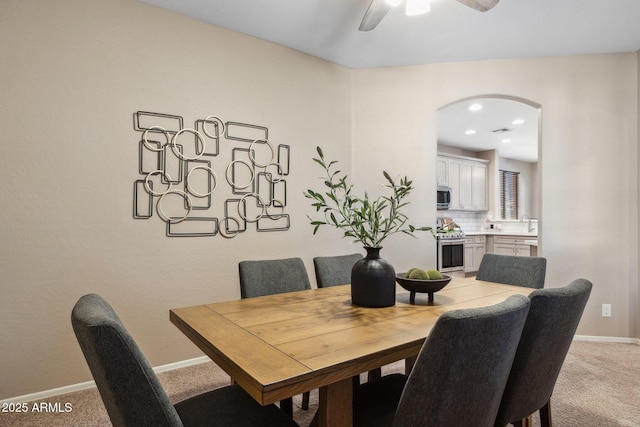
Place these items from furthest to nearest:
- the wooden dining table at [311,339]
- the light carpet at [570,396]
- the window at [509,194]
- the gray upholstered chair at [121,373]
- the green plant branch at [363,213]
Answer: the window at [509,194]
the light carpet at [570,396]
the green plant branch at [363,213]
the wooden dining table at [311,339]
the gray upholstered chair at [121,373]

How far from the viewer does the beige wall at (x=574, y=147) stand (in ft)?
10.8

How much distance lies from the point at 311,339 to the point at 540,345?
779mm

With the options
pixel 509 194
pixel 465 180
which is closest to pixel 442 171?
pixel 465 180

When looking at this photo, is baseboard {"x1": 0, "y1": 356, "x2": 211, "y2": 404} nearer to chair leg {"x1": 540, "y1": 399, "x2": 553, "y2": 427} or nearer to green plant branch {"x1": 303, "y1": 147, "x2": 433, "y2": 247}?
green plant branch {"x1": 303, "y1": 147, "x2": 433, "y2": 247}

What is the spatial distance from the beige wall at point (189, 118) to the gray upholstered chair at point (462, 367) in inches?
87.3

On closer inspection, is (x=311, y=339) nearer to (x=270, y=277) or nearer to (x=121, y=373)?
(x=121, y=373)

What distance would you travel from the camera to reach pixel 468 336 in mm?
882

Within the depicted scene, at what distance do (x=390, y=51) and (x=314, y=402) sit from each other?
2.94 m

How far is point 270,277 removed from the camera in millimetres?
2119

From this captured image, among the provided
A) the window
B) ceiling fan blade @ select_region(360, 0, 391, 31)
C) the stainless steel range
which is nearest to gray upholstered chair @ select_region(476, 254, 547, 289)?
ceiling fan blade @ select_region(360, 0, 391, 31)

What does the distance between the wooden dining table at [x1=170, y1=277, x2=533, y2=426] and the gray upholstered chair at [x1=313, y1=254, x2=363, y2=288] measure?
454mm

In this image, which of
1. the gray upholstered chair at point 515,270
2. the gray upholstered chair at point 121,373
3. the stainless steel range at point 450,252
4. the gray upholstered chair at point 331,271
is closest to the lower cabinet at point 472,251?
the stainless steel range at point 450,252

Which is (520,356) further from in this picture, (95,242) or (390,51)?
(390,51)

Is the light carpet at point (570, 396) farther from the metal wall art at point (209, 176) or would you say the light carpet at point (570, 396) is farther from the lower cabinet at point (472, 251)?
the lower cabinet at point (472, 251)
